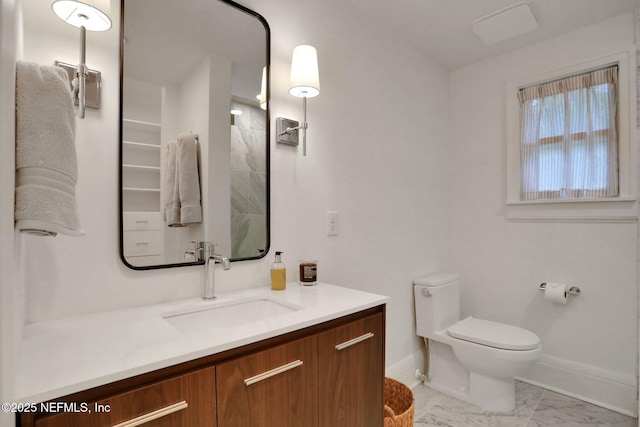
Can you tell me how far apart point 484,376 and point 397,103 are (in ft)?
5.95

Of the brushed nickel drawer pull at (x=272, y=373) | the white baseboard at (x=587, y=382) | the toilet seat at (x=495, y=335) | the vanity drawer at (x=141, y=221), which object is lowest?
the white baseboard at (x=587, y=382)

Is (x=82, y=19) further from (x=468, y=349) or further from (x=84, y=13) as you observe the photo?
(x=468, y=349)

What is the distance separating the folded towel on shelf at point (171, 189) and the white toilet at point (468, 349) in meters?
1.69

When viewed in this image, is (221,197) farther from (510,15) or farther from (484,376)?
(510,15)

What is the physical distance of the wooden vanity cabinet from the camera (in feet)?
2.25

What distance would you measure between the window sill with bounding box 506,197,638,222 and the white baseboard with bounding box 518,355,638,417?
0.95 m

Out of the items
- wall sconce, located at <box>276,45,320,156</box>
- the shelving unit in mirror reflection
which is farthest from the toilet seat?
the shelving unit in mirror reflection

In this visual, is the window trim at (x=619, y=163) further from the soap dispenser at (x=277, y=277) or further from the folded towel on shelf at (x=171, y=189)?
the folded towel on shelf at (x=171, y=189)

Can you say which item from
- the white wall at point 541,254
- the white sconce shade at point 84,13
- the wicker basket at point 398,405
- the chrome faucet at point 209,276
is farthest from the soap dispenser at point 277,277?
the white wall at point 541,254

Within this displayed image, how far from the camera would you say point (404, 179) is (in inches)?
90.9

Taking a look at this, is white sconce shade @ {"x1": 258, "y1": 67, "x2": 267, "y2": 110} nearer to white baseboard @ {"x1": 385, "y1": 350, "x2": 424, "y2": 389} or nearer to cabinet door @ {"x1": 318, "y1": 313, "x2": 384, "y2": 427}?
cabinet door @ {"x1": 318, "y1": 313, "x2": 384, "y2": 427}

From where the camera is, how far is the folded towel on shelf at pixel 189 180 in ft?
4.17

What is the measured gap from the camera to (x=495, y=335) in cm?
199

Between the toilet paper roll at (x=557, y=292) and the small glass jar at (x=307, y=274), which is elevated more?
the small glass jar at (x=307, y=274)
